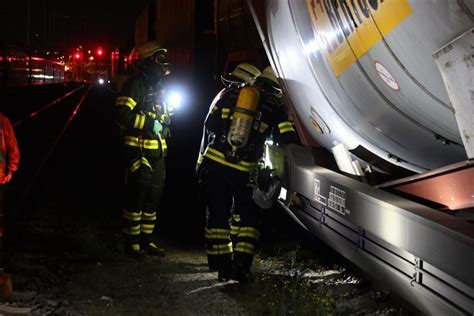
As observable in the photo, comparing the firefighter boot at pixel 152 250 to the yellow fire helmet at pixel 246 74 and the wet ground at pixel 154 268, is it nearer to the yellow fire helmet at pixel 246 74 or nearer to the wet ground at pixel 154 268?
the wet ground at pixel 154 268

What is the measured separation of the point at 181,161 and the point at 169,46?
12.4ft

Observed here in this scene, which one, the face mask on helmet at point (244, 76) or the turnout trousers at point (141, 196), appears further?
the turnout trousers at point (141, 196)

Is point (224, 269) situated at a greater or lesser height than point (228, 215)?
lesser

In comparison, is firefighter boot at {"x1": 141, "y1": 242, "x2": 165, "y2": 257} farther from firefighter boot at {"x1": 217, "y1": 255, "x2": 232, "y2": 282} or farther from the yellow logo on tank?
the yellow logo on tank

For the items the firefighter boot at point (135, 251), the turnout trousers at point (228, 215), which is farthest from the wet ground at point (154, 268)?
the turnout trousers at point (228, 215)

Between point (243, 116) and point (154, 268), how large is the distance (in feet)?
5.29

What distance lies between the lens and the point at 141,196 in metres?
5.91

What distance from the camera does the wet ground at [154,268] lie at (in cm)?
456

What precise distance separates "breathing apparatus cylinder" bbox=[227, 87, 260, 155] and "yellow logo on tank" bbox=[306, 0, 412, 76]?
3.54 ft

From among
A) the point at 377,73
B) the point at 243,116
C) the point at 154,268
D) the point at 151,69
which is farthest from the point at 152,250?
the point at 377,73

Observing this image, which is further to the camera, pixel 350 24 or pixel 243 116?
pixel 243 116

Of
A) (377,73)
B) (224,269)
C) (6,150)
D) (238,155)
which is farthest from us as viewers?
→ (224,269)

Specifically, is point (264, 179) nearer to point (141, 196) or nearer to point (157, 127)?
point (157, 127)

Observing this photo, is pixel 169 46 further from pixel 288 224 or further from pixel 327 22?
pixel 327 22
